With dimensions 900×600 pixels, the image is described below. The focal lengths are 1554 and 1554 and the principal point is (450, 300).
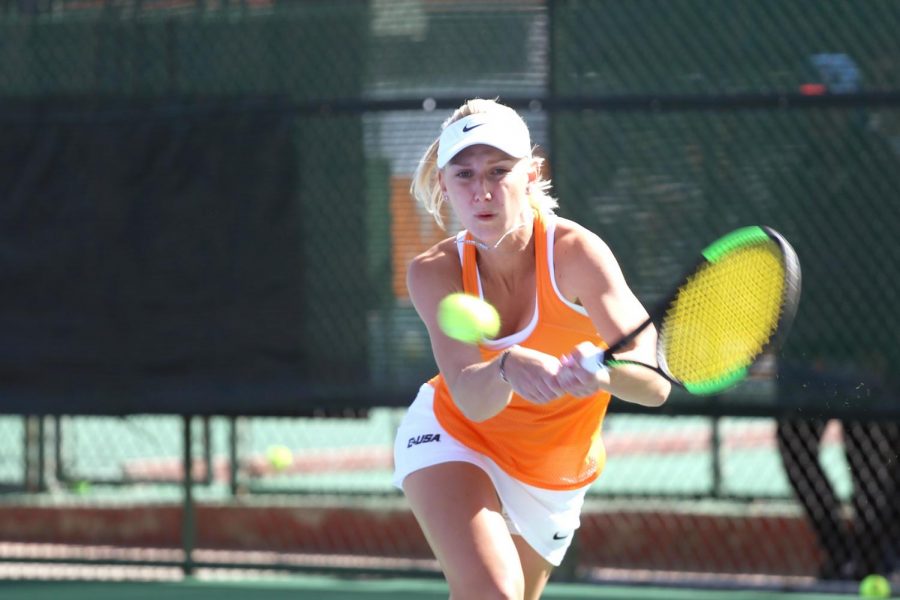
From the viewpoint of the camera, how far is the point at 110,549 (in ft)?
21.6

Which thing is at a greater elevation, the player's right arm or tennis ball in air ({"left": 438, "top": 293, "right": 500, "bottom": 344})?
tennis ball in air ({"left": 438, "top": 293, "right": 500, "bottom": 344})

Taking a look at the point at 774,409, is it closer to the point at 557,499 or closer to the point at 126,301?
the point at 557,499

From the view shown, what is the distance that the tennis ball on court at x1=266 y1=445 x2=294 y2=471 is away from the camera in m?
7.69

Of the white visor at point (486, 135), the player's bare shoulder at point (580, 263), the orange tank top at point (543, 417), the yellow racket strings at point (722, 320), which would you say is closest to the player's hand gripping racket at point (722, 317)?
the yellow racket strings at point (722, 320)

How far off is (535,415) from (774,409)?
74.6 inches

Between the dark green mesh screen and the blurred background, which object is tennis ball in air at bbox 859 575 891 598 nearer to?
the blurred background

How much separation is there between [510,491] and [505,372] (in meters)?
0.60

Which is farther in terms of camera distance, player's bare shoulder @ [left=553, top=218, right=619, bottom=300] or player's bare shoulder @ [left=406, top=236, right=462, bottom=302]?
player's bare shoulder @ [left=406, top=236, right=462, bottom=302]

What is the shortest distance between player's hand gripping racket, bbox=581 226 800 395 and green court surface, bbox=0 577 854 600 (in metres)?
2.46

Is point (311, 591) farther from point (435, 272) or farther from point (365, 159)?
point (435, 272)

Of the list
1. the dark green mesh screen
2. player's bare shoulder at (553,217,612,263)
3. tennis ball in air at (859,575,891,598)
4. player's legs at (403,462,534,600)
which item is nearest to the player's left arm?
player's bare shoulder at (553,217,612,263)

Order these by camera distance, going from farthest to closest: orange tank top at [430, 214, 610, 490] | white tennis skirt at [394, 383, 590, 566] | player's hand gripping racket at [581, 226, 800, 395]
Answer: white tennis skirt at [394, 383, 590, 566]
orange tank top at [430, 214, 610, 490]
player's hand gripping racket at [581, 226, 800, 395]

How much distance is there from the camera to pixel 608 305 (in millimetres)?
3357

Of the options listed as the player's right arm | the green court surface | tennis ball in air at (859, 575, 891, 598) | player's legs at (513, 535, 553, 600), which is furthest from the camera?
the green court surface
